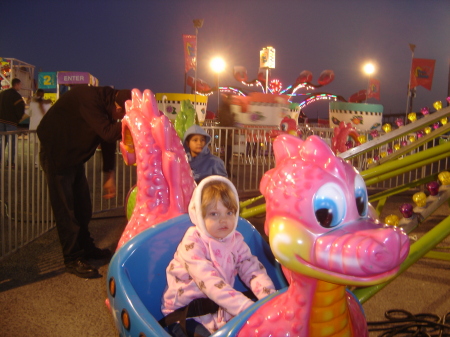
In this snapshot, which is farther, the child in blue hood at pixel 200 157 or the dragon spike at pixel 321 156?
the child in blue hood at pixel 200 157

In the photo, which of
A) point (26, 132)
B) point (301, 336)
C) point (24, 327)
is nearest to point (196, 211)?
point (301, 336)

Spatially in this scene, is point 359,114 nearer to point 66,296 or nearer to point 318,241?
point 66,296

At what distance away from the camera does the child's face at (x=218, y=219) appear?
1841 millimetres

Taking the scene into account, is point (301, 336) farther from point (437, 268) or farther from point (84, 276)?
point (437, 268)

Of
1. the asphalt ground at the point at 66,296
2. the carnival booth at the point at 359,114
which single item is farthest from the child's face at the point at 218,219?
the carnival booth at the point at 359,114

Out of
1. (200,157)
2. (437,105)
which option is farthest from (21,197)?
(437,105)

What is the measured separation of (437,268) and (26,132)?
4.24 metres

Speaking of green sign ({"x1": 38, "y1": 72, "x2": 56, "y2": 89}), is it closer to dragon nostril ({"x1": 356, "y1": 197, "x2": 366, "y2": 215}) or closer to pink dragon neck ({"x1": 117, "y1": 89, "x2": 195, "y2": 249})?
pink dragon neck ({"x1": 117, "y1": 89, "x2": 195, "y2": 249})

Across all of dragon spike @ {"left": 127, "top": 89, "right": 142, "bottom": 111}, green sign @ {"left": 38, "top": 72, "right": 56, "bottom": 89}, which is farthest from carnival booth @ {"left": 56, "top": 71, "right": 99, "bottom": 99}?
dragon spike @ {"left": 127, "top": 89, "right": 142, "bottom": 111}

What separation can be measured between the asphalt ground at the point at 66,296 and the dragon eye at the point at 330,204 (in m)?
1.95

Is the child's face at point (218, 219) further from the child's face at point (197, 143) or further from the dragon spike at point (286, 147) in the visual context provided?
the child's face at point (197, 143)

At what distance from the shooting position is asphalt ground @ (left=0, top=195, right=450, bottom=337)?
8.80ft

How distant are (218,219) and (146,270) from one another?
0.45 metres

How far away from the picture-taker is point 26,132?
418 cm
